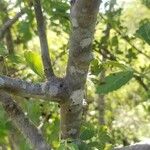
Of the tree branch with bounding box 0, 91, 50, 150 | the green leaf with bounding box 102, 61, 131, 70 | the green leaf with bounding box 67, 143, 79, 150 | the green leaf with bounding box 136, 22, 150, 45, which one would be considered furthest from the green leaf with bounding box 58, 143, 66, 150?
the green leaf with bounding box 136, 22, 150, 45

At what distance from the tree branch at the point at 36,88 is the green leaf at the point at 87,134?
139mm

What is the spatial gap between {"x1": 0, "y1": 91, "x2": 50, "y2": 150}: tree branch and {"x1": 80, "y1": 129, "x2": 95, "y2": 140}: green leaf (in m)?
0.10

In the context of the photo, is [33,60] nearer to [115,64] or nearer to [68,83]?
[68,83]

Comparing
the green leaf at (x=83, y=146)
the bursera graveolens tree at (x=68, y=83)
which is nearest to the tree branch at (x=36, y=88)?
the bursera graveolens tree at (x=68, y=83)

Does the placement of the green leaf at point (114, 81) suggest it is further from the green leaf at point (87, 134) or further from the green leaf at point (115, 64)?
the green leaf at point (87, 134)

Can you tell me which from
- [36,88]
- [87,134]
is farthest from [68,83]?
[87,134]

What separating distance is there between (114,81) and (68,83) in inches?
7.3

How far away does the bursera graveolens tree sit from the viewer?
989mm

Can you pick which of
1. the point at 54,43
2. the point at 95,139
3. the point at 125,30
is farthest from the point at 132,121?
the point at 95,139

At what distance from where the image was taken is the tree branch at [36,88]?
42.1 inches

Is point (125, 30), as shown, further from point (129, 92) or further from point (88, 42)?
point (129, 92)

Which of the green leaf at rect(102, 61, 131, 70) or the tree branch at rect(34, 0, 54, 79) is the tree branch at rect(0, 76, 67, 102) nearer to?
the tree branch at rect(34, 0, 54, 79)

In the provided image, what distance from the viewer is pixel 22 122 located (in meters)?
1.19

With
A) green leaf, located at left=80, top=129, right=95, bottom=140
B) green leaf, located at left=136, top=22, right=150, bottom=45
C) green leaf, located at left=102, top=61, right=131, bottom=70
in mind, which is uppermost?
green leaf, located at left=136, top=22, right=150, bottom=45
